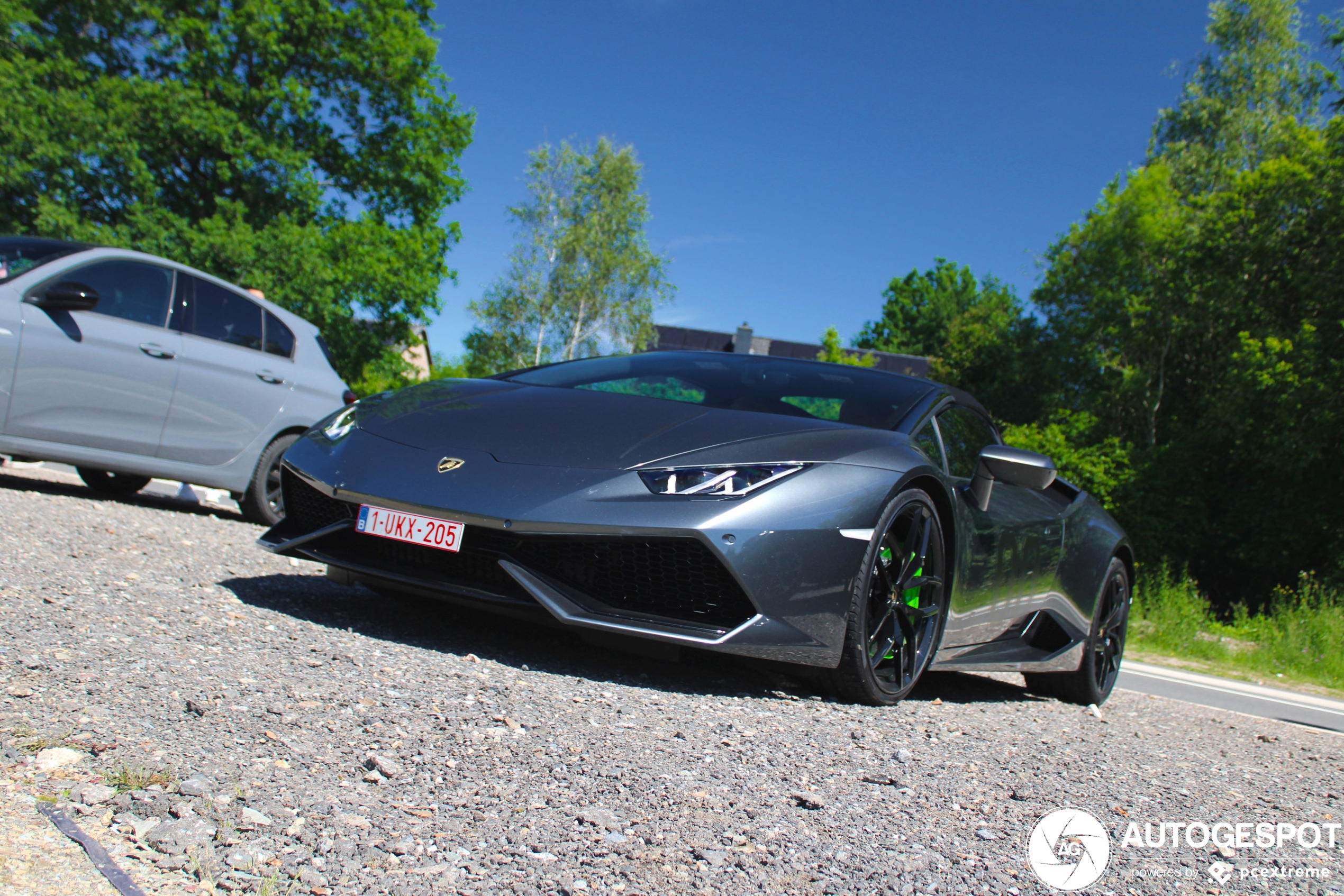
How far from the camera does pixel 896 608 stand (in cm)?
326

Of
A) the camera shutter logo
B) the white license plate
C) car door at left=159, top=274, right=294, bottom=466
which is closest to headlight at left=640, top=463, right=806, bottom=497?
the white license plate

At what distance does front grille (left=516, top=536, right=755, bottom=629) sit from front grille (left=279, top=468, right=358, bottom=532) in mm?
705

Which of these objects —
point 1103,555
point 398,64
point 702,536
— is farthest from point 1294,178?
point 702,536

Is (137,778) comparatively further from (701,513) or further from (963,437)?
(963,437)

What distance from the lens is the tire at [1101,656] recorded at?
184 inches

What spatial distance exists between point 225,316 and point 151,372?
0.68 meters

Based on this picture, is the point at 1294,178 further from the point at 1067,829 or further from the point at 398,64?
the point at 1067,829

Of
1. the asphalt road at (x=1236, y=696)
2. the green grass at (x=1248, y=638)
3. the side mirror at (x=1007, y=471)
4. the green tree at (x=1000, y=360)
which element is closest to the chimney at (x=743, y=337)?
the green tree at (x=1000, y=360)

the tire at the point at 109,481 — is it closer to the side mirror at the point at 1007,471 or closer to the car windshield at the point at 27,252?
the car windshield at the point at 27,252

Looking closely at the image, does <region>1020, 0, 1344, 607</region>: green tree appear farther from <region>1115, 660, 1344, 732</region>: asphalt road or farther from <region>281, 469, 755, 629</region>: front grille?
<region>281, 469, 755, 629</region>: front grille

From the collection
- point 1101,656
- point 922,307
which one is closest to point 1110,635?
point 1101,656

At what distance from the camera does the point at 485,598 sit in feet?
9.45

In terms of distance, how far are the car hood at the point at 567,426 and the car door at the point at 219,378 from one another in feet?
10.1

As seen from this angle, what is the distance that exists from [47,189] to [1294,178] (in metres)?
28.8
